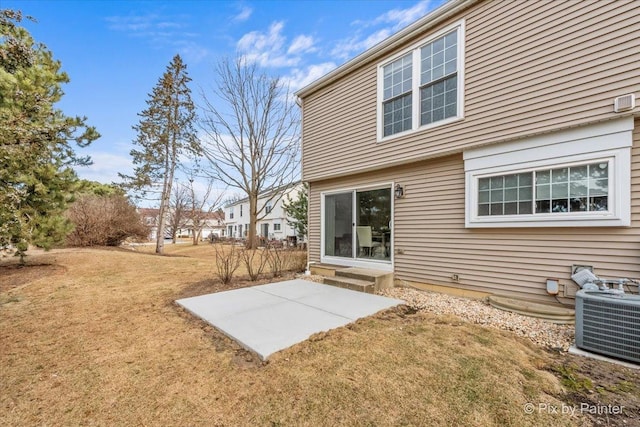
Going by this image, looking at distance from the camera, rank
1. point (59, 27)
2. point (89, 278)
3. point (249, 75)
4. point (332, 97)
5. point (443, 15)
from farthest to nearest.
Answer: point (249, 75)
point (59, 27)
point (332, 97)
point (89, 278)
point (443, 15)

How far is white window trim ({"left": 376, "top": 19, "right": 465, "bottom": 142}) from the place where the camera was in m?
4.92

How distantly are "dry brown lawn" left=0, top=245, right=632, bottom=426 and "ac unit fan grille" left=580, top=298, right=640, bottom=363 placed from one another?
1.70 ft

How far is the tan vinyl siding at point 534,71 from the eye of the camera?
139 inches

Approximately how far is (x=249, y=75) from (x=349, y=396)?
44.8 ft

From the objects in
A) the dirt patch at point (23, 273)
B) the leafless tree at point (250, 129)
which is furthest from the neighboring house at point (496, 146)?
the leafless tree at point (250, 129)

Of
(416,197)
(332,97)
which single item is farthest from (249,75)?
(416,197)

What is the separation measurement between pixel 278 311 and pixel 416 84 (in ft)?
16.4

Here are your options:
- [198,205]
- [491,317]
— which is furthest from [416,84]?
[198,205]

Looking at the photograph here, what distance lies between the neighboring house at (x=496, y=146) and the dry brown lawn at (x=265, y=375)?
1668 millimetres

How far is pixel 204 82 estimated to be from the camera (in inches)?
505

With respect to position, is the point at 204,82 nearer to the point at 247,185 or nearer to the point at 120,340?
the point at 247,185

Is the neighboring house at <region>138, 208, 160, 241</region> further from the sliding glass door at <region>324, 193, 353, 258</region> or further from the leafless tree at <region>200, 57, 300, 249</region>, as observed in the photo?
the sliding glass door at <region>324, 193, 353, 258</region>

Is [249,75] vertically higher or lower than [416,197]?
higher

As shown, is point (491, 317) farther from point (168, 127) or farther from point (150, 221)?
point (150, 221)
